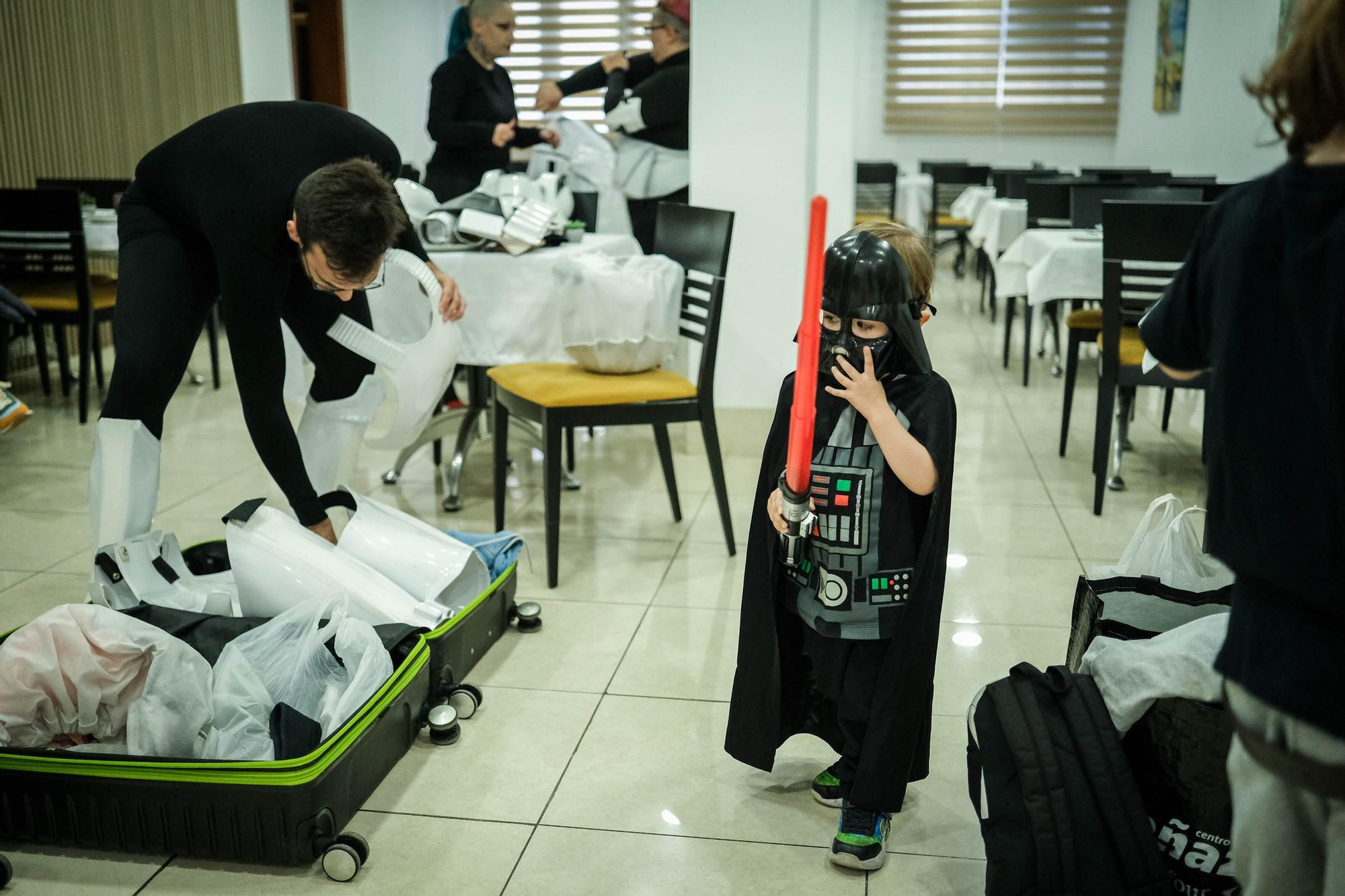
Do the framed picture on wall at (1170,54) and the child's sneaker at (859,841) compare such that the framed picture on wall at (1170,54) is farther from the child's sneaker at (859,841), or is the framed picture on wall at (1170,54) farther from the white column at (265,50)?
the child's sneaker at (859,841)

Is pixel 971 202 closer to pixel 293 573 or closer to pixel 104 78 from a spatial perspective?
pixel 104 78

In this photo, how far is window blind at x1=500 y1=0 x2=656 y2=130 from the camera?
906 centimetres

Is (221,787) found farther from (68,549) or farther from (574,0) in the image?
(574,0)

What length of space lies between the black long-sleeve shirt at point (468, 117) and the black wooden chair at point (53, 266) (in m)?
1.40

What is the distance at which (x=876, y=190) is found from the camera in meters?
9.19

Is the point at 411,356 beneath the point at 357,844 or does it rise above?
above

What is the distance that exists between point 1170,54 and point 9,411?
27.4 feet

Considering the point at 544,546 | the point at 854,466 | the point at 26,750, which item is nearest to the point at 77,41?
the point at 544,546

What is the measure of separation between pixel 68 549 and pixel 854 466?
232 cm

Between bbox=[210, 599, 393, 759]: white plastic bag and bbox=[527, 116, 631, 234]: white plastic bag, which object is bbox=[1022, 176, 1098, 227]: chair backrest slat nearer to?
bbox=[527, 116, 631, 234]: white plastic bag

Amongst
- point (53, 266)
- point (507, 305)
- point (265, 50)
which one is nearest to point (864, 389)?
point (507, 305)

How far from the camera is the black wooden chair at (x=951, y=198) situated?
8.42 metres

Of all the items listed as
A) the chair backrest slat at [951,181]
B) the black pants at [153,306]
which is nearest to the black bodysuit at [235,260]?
the black pants at [153,306]

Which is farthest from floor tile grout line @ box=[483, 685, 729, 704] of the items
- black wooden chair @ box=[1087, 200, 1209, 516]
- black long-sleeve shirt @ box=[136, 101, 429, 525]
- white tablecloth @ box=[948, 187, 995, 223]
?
white tablecloth @ box=[948, 187, 995, 223]
